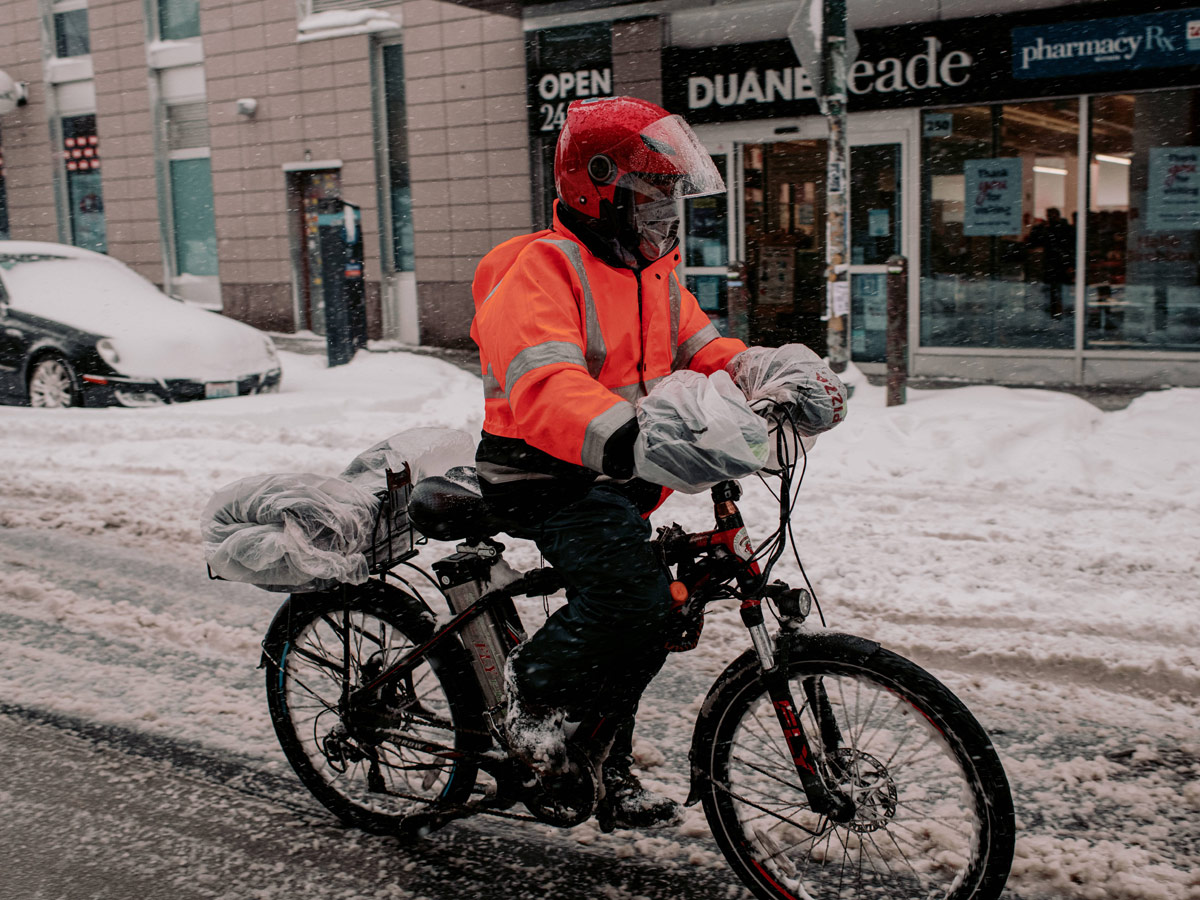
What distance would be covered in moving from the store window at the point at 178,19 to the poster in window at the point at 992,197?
13.5m

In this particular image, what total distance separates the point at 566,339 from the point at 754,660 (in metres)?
0.84

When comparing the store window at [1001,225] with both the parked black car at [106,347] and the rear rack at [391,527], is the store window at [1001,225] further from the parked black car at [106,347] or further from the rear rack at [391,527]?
the rear rack at [391,527]

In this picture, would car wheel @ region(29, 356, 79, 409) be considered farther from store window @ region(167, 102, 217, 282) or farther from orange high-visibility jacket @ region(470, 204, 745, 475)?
store window @ region(167, 102, 217, 282)

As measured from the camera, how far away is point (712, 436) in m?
2.25

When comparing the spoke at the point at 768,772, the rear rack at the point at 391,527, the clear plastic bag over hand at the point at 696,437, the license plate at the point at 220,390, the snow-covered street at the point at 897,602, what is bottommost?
the snow-covered street at the point at 897,602

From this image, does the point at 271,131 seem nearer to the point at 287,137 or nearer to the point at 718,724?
the point at 287,137

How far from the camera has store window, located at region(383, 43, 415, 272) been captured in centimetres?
1725

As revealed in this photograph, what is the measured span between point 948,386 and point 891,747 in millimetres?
9757

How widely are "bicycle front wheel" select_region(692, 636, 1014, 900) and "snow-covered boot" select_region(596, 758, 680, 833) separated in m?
0.14

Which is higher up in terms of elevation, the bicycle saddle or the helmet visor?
the helmet visor

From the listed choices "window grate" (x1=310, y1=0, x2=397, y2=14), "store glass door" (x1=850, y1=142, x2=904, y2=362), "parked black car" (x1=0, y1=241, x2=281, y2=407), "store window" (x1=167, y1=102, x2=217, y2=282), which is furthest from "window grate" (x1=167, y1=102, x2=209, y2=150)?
"store glass door" (x1=850, y1=142, x2=904, y2=362)

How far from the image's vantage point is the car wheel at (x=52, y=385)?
10.6 metres

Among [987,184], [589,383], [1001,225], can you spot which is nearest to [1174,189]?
[1001,225]

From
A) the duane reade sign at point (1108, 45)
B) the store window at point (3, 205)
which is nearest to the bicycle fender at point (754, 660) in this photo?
the duane reade sign at point (1108, 45)
